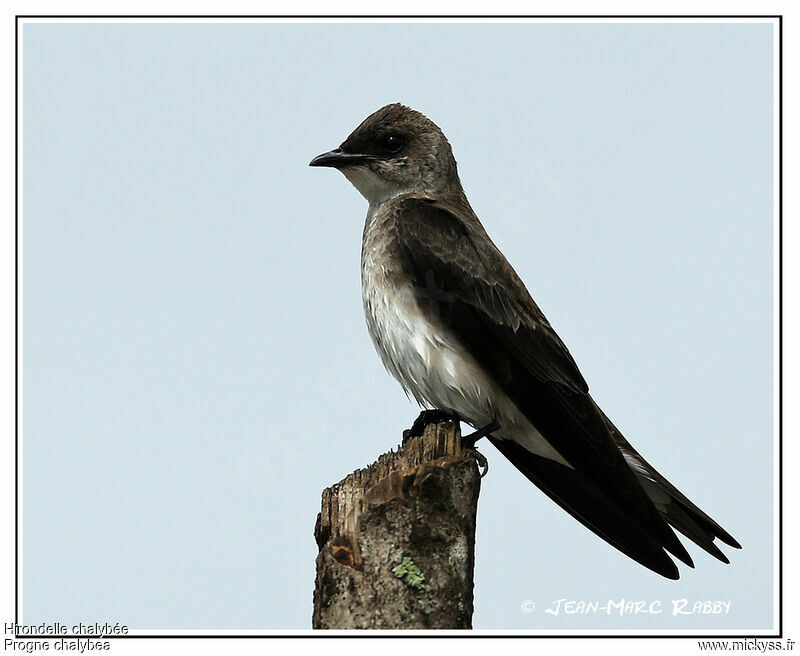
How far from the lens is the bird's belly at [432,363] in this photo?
7652 millimetres

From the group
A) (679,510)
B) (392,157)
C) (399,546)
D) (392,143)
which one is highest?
(392,143)

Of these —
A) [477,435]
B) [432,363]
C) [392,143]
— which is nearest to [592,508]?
[477,435]

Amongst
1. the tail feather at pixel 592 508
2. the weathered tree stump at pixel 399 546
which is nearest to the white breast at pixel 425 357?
the tail feather at pixel 592 508

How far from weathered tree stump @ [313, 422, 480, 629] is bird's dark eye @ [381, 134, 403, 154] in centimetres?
333

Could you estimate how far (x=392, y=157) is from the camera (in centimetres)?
901

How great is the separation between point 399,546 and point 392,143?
4.01m

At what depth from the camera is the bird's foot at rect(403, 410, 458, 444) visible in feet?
26.0

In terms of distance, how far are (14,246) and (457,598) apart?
446 centimetres

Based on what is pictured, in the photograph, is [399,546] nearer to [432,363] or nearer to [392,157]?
[432,363]

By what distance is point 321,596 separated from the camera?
6.21 meters

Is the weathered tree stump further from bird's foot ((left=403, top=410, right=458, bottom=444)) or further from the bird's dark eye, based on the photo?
the bird's dark eye

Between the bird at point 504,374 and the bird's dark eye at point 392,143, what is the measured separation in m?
0.76
